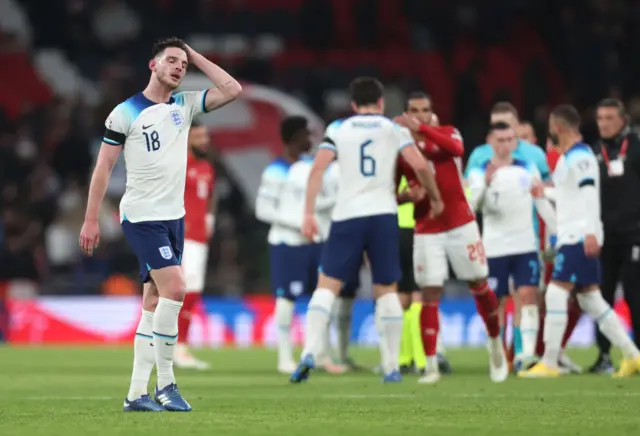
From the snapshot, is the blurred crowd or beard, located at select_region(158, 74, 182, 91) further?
the blurred crowd

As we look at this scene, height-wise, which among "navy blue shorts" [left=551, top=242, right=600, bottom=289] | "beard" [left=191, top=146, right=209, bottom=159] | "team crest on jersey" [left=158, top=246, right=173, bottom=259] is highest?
"beard" [left=191, top=146, right=209, bottom=159]

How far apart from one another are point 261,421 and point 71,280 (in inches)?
556

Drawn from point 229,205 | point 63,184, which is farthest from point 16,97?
point 229,205

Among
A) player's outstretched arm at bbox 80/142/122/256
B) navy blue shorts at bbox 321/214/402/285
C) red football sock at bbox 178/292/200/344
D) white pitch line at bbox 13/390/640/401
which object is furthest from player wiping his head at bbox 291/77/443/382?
red football sock at bbox 178/292/200/344

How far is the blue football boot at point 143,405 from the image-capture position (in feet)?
29.1

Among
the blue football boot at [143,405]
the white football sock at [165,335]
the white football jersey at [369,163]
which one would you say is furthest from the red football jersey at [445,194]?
the blue football boot at [143,405]

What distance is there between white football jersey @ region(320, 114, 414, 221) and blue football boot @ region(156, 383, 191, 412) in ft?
9.47

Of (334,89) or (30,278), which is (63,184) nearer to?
(30,278)

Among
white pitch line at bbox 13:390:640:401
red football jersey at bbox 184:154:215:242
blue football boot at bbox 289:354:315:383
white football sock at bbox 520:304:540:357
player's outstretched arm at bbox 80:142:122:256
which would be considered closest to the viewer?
player's outstretched arm at bbox 80:142:122:256

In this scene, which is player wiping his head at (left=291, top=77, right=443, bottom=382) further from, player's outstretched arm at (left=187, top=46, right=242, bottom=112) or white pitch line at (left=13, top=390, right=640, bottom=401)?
player's outstretched arm at (left=187, top=46, right=242, bottom=112)

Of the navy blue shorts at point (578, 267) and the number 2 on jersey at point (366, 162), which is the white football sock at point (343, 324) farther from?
the number 2 on jersey at point (366, 162)

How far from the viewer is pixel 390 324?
11562 millimetres

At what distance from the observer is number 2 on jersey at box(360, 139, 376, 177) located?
11391 mm

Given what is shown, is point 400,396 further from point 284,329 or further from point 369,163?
point 284,329
